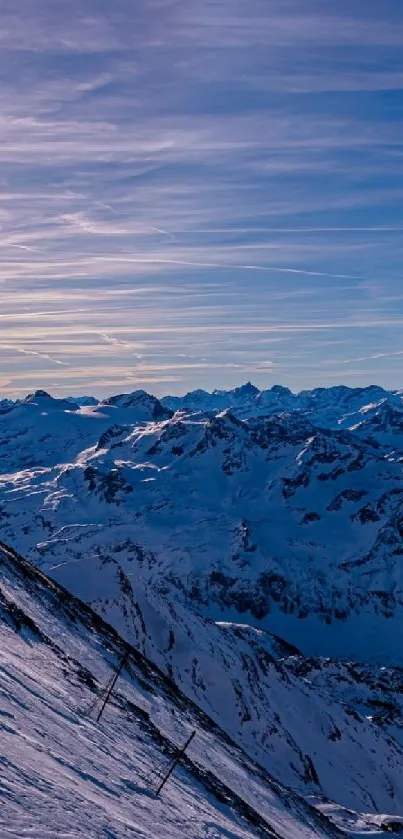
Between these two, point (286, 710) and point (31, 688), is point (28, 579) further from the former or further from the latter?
point (286, 710)

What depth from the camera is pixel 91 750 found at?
20.0 m

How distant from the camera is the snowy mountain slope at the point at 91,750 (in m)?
13.9

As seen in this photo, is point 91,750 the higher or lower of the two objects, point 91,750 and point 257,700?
the higher

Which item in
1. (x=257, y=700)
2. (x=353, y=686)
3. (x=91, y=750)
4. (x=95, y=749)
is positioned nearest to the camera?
(x=91, y=750)

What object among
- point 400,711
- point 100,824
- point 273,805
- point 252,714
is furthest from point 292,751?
point 100,824

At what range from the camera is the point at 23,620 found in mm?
31453

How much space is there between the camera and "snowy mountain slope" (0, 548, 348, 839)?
1387cm

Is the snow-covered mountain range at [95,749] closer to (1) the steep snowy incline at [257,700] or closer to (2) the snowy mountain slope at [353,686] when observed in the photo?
(1) the steep snowy incline at [257,700]

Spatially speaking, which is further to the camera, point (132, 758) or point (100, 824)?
point (132, 758)

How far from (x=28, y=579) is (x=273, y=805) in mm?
19341

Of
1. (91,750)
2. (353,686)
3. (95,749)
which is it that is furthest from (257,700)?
(91,750)

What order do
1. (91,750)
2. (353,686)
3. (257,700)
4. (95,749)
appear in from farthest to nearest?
(353,686) < (257,700) < (95,749) < (91,750)

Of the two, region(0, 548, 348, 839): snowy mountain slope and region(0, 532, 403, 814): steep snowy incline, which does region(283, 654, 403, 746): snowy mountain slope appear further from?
region(0, 548, 348, 839): snowy mountain slope

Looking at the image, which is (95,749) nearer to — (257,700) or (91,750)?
(91,750)
